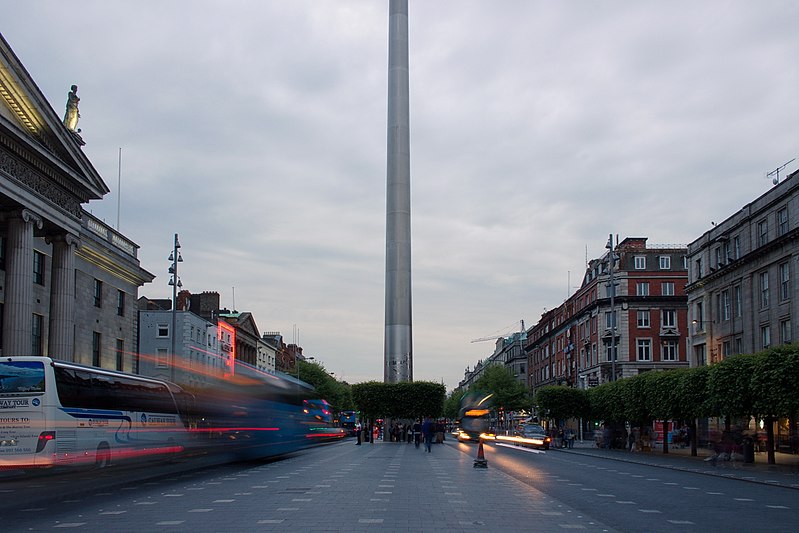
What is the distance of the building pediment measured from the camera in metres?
38.3

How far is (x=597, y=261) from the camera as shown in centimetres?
10175

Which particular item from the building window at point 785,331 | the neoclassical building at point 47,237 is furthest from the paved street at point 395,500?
the building window at point 785,331

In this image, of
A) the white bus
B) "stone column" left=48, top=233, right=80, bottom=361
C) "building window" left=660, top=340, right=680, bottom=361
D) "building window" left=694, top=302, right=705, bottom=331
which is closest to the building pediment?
"stone column" left=48, top=233, right=80, bottom=361

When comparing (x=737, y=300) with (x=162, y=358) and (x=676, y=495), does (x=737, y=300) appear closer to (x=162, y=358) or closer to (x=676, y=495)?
(x=676, y=495)

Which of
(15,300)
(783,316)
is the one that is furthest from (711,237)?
(15,300)

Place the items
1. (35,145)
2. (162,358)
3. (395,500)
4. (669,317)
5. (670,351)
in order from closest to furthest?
(395,500)
(35,145)
(162,358)
(670,351)
(669,317)

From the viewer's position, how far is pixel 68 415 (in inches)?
970

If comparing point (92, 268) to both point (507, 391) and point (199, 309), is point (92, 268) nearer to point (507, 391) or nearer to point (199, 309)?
point (199, 309)

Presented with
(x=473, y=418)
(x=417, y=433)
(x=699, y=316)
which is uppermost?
(x=699, y=316)

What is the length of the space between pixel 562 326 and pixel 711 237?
5279 centimetres

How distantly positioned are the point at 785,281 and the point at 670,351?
41058mm

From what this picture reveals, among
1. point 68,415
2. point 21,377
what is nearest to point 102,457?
point 68,415

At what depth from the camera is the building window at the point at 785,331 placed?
168 ft

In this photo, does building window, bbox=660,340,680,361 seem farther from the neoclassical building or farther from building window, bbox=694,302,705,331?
the neoclassical building
